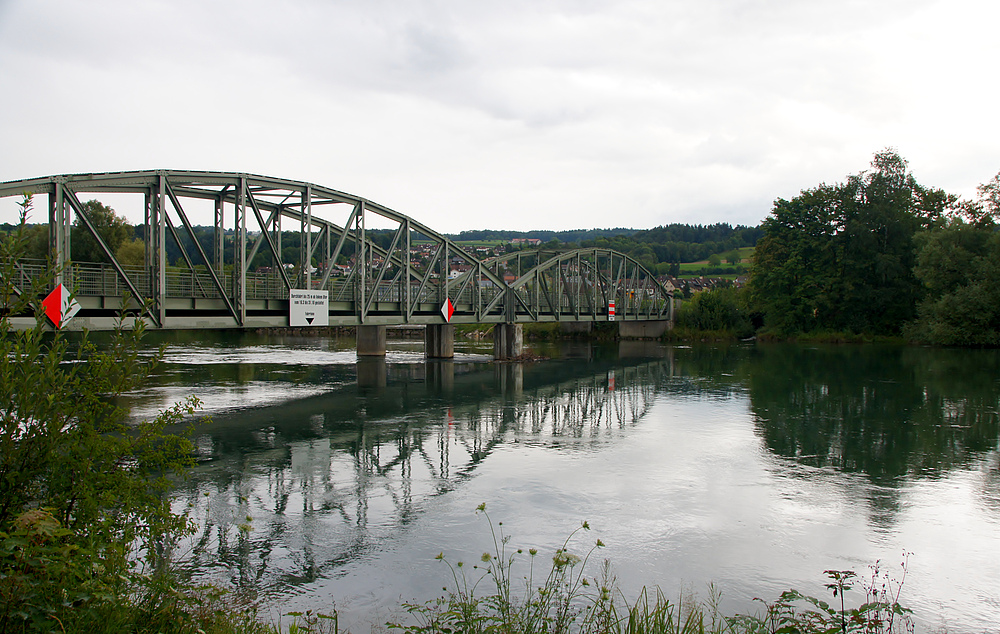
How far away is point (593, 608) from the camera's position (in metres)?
7.08

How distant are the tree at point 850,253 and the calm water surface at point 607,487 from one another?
4247 cm

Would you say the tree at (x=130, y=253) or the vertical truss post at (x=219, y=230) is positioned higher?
the tree at (x=130, y=253)

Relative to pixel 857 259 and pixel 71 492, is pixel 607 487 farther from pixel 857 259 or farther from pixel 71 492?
pixel 857 259

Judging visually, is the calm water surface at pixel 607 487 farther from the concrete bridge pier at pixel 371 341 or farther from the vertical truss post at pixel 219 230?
the concrete bridge pier at pixel 371 341

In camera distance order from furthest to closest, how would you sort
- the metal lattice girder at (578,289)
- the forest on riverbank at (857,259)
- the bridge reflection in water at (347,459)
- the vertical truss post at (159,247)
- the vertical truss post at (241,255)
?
the forest on riverbank at (857,259), the metal lattice girder at (578,289), the vertical truss post at (241,255), the vertical truss post at (159,247), the bridge reflection in water at (347,459)

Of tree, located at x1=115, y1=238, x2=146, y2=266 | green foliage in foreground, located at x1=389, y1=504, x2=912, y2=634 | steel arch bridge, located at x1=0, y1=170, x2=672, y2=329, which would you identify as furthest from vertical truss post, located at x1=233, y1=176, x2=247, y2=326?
tree, located at x1=115, y1=238, x2=146, y2=266

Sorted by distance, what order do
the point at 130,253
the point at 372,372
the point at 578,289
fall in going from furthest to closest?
the point at 130,253 → the point at 578,289 → the point at 372,372

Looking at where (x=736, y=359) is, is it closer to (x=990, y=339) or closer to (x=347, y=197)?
(x=990, y=339)

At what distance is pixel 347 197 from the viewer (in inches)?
1309

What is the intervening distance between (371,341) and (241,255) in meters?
23.1

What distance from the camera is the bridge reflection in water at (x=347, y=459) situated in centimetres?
1046

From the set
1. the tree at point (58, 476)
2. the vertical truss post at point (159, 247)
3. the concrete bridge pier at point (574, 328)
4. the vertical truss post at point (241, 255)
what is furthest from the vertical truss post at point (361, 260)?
the concrete bridge pier at point (574, 328)

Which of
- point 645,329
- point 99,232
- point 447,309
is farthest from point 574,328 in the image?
point 99,232

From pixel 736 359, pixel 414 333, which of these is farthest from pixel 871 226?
pixel 414 333
